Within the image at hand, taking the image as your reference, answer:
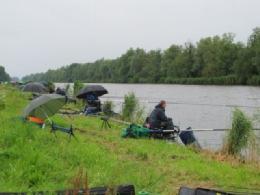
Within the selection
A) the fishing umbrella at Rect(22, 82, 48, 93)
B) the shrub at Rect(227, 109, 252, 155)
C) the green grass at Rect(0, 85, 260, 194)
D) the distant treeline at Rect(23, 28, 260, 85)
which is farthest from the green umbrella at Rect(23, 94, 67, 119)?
the distant treeline at Rect(23, 28, 260, 85)

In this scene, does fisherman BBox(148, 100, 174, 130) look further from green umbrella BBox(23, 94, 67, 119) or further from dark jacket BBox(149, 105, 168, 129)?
green umbrella BBox(23, 94, 67, 119)

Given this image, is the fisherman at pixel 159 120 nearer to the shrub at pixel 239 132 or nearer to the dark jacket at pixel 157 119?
the dark jacket at pixel 157 119

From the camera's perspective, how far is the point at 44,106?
12.9m

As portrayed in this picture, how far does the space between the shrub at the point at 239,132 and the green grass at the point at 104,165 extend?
1543mm

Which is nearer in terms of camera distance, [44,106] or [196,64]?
[44,106]

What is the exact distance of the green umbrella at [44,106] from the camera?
12.9 meters

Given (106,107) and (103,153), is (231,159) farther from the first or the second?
(106,107)

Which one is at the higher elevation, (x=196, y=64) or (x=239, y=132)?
(x=196, y=64)

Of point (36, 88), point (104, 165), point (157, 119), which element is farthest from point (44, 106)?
point (36, 88)

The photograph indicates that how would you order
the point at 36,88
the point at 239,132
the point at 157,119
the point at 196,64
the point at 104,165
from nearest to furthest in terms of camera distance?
the point at 104,165, the point at 239,132, the point at 157,119, the point at 36,88, the point at 196,64

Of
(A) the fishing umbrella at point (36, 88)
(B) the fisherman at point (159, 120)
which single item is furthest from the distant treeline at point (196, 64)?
(B) the fisherman at point (159, 120)

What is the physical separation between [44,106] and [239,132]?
5598 mm

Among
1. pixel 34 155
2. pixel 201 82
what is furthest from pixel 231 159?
pixel 201 82

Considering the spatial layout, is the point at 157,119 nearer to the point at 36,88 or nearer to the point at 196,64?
the point at 36,88
